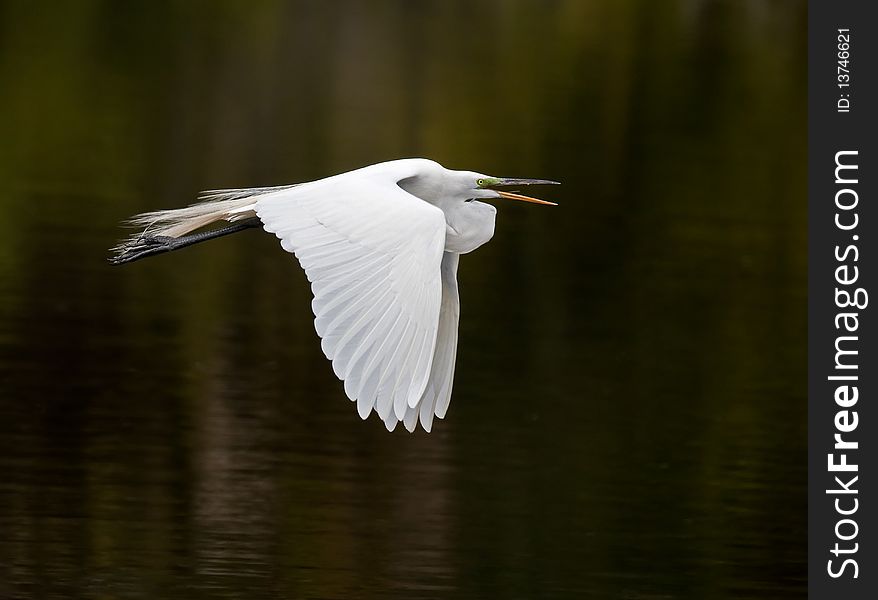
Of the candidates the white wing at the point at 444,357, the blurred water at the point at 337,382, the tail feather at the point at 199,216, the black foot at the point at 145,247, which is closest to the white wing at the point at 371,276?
the white wing at the point at 444,357

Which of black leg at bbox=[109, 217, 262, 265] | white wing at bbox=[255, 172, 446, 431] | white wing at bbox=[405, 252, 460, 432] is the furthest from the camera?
black leg at bbox=[109, 217, 262, 265]

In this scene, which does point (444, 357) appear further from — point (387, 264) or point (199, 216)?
point (199, 216)

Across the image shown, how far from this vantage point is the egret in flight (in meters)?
3.99

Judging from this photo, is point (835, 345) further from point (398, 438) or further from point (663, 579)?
point (398, 438)

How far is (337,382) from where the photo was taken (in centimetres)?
842

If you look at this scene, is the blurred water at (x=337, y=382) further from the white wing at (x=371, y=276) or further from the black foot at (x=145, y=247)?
the white wing at (x=371, y=276)

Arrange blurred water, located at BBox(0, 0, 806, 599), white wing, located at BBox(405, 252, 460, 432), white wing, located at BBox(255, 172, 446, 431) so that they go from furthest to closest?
1. blurred water, located at BBox(0, 0, 806, 599)
2. white wing, located at BBox(405, 252, 460, 432)
3. white wing, located at BBox(255, 172, 446, 431)

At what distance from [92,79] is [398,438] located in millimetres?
9474

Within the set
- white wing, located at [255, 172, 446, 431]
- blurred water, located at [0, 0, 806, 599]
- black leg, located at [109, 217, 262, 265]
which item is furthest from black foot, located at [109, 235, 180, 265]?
blurred water, located at [0, 0, 806, 599]

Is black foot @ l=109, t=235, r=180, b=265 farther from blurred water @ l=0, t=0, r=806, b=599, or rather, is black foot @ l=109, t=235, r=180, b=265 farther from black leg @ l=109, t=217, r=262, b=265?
blurred water @ l=0, t=0, r=806, b=599

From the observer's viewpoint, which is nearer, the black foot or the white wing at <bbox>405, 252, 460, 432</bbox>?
the white wing at <bbox>405, 252, 460, 432</bbox>

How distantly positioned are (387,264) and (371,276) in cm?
6

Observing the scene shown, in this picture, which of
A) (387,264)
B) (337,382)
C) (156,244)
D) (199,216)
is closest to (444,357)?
(387,264)

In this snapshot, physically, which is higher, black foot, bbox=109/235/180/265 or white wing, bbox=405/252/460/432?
black foot, bbox=109/235/180/265
